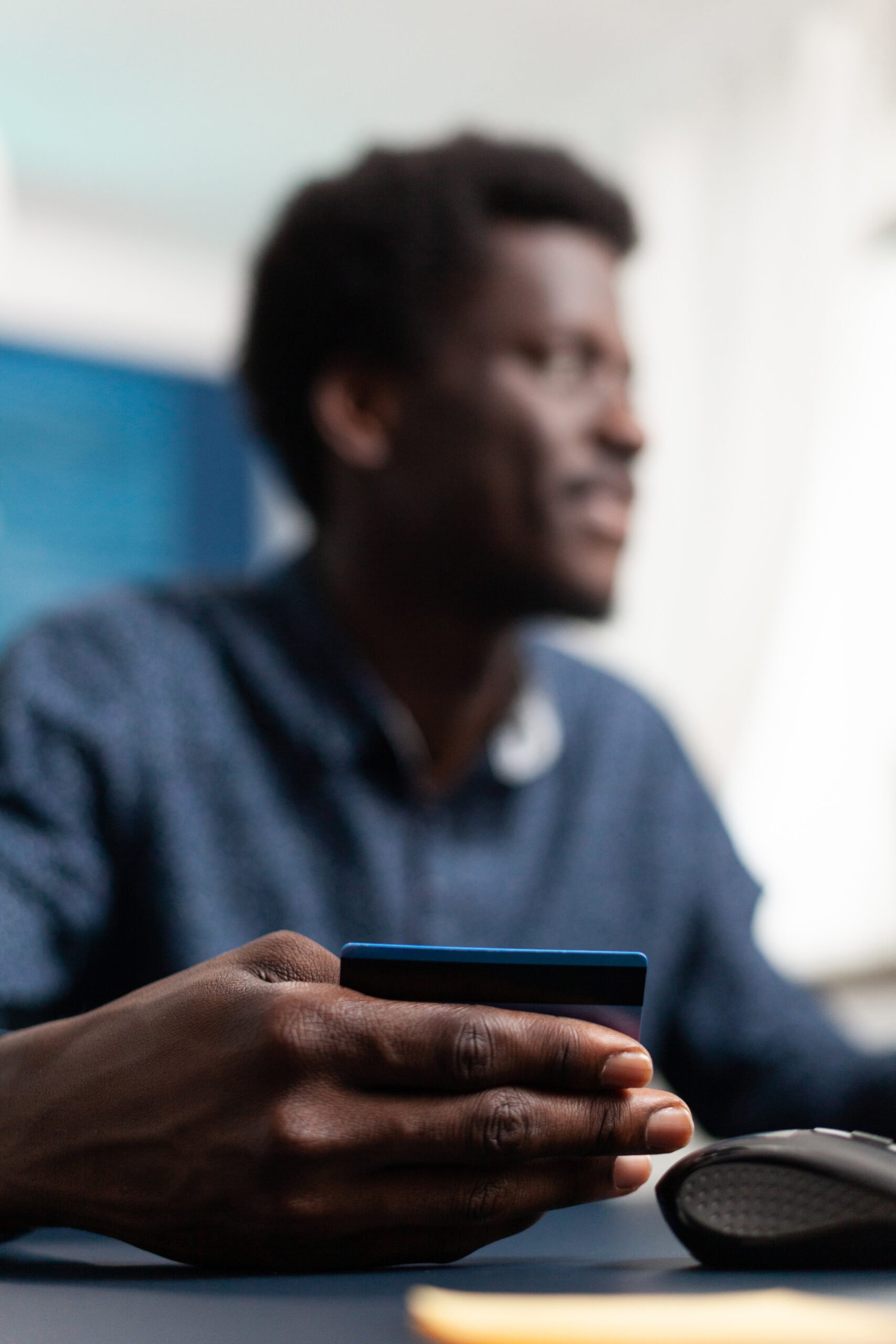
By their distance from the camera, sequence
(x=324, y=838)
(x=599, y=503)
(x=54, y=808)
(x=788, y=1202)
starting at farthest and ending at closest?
(x=599, y=503) < (x=324, y=838) < (x=54, y=808) < (x=788, y=1202)

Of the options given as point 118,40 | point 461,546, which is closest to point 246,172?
point 118,40

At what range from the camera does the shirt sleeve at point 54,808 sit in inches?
27.8

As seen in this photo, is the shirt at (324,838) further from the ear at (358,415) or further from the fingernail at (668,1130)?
the fingernail at (668,1130)

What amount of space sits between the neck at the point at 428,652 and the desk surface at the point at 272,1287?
2.06 feet

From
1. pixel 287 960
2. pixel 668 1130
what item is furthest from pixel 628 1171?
pixel 287 960

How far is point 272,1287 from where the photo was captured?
36cm

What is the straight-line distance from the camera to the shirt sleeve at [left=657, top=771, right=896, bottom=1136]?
0.87 meters

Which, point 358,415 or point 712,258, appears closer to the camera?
point 358,415

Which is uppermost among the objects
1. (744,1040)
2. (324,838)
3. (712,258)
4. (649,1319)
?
(712,258)

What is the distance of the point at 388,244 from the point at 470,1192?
37.9 inches

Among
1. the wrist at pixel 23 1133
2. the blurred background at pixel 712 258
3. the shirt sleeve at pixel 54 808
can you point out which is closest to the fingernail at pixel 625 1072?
the wrist at pixel 23 1133

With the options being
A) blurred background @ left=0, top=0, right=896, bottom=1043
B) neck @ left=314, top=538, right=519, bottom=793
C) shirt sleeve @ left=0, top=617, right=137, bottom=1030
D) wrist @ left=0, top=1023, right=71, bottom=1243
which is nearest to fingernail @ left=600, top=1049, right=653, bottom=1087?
wrist @ left=0, top=1023, right=71, bottom=1243

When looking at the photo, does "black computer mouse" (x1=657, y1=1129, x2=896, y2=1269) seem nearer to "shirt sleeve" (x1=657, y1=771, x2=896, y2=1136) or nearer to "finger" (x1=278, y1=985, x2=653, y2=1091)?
"finger" (x1=278, y1=985, x2=653, y2=1091)

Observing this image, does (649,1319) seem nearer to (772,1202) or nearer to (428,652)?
(772,1202)
